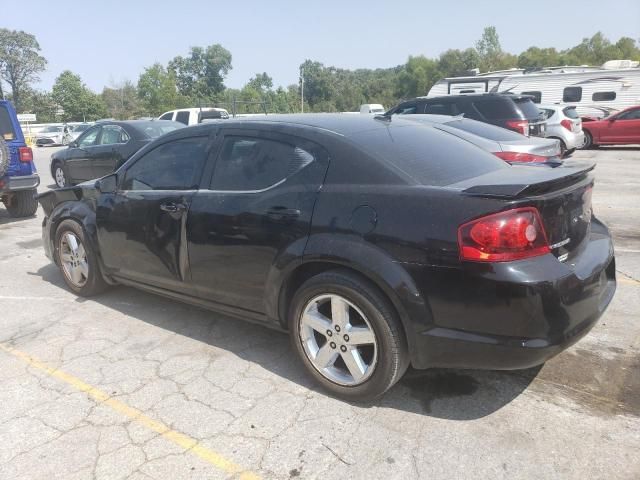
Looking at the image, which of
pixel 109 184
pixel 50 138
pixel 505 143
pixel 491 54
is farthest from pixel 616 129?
pixel 491 54

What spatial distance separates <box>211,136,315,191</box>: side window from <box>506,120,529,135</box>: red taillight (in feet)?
27.1

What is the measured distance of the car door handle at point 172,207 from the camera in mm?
3658

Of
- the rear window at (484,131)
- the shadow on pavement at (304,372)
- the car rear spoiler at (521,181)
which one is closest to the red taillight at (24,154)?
the shadow on pavement at (304,372)

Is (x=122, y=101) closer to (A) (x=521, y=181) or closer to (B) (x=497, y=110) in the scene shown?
(B) (x=497, y=110)

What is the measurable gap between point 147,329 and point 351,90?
85801mm

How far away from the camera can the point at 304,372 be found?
10.9ft

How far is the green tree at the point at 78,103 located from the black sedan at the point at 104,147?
48.3 meters

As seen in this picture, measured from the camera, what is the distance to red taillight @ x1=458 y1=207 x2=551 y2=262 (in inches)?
95.5

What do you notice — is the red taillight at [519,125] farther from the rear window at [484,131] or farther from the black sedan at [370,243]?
the black sedan at [370,243]

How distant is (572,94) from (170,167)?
2006 cm

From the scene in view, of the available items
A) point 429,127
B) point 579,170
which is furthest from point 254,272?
point 579,170

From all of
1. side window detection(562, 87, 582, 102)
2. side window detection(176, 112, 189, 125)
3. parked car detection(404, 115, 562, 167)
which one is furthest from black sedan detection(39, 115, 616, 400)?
side window detection(562, 87, 582, 102)

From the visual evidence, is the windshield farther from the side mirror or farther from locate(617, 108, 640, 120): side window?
locate(617, 108, 640, 120): side window

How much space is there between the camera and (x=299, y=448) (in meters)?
2.58
